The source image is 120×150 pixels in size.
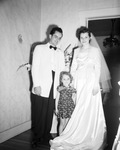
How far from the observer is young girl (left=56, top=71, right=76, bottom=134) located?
10.3 ft

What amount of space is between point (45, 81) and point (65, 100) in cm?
43

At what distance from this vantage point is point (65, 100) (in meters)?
3.14

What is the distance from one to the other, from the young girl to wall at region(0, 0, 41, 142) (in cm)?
80

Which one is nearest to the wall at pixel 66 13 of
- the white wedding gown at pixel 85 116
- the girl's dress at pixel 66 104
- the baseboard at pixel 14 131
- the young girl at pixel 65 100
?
the white wedding gown at pixel 85 116

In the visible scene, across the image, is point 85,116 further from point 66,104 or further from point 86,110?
point 66,104

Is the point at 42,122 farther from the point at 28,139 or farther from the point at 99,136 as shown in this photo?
the point at 99,136

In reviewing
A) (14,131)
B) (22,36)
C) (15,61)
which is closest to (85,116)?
(14,131)

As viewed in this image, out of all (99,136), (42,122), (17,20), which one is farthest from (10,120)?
(17,20)

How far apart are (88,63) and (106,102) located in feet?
4.48

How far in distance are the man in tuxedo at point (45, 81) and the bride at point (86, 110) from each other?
34cm

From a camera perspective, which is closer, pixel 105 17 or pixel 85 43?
pixel 85 43

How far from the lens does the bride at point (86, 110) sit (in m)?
2.88

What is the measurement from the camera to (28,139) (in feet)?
10.8

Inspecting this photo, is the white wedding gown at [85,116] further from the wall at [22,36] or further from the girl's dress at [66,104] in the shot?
the wall at [22,36]
